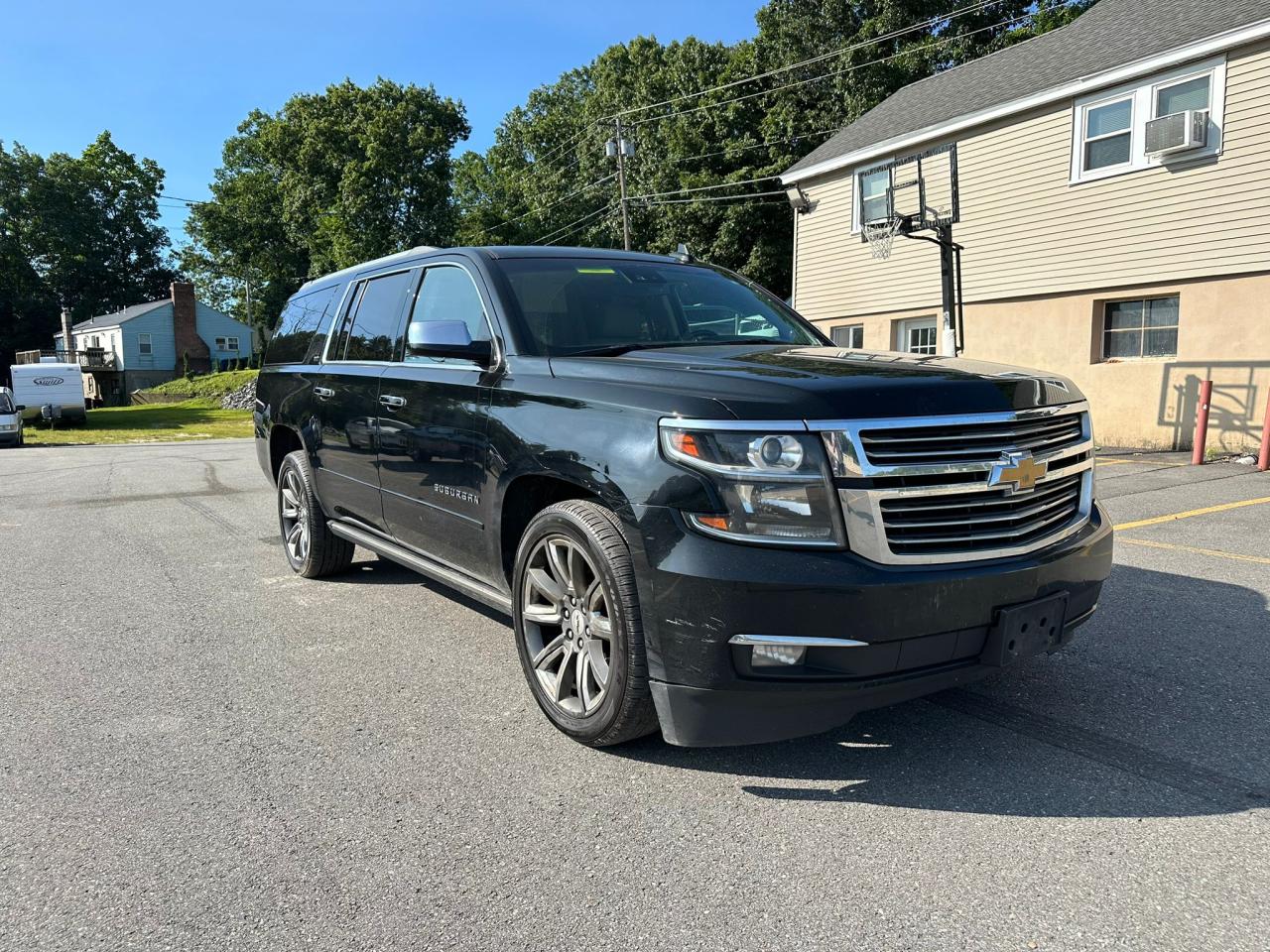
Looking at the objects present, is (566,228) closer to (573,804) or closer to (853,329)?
(853,329)

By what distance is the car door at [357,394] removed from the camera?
4.84 m

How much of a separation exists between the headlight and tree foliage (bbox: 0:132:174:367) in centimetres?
7902

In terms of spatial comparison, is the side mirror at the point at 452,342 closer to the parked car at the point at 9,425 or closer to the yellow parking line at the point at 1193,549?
the yellow parking line at the point at 1193,549

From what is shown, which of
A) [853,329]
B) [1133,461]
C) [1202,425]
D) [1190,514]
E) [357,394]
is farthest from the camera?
[853,329]

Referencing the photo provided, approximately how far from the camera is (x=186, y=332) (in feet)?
198

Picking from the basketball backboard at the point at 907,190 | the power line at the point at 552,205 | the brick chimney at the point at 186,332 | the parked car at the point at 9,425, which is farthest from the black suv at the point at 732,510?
the brick chimney at the point at 186,332

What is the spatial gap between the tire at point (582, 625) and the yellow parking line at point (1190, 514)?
5.64 metres

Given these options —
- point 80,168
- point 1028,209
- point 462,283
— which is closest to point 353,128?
point 80,168

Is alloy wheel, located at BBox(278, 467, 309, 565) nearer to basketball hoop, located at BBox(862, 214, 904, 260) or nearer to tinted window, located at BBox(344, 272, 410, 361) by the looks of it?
tinted window, located at BBox(344, 272, 410, 361)

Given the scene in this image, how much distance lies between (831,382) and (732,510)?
0.55m

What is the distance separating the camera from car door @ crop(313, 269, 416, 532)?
15.9ft

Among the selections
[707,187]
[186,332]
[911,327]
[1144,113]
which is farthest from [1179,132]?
[186,332]

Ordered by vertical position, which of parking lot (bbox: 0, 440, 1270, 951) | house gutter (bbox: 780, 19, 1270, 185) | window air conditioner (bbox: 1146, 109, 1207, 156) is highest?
house gutter (bbox: 780, 19, 1270, 185)

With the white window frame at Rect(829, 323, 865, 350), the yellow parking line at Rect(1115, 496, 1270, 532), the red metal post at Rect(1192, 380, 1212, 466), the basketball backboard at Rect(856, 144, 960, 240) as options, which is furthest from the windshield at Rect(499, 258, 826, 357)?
the white window frame at Rect(829, 323, 865, 350)
